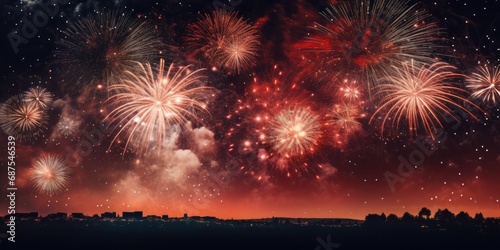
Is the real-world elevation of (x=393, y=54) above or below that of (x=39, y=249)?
above

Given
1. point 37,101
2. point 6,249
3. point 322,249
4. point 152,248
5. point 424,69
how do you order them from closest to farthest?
point 424,69, point 37,101, point 6,249, point 152,248, point 322,249

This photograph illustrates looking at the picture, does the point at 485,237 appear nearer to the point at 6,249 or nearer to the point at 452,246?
the point at 452,246

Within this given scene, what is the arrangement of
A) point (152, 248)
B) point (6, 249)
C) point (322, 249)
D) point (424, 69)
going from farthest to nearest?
point (322, 249), point (152, 248), point (6, 249), point (424, 69)

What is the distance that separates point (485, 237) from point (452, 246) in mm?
37734

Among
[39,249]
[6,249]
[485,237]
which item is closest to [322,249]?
[485,237]

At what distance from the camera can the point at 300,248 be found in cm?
17062

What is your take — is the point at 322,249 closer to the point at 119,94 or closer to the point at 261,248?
Answer: the point at 261,248

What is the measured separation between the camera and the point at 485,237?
19850 cm

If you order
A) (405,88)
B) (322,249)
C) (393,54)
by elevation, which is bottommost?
(322,249)

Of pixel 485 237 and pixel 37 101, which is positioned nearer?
pixel 37 101

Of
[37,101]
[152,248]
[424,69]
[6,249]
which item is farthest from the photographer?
[152,248]

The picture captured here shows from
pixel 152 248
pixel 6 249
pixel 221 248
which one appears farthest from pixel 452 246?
pixel 6 249

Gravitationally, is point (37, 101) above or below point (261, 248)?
above

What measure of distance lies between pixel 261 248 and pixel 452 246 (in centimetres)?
8520
